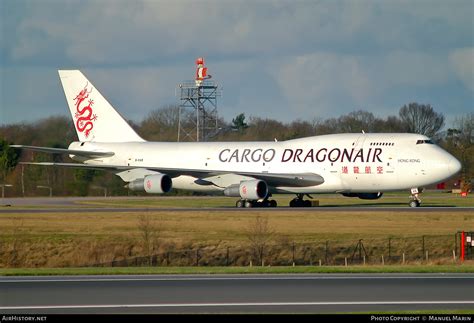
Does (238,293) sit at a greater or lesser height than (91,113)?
lesser

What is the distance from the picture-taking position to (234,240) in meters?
44.0

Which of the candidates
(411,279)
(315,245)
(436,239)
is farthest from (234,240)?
(411,279)

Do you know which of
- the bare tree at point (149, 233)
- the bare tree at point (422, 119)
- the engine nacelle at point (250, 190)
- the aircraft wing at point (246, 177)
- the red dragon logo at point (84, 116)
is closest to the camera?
the bare tree at point (149, 233)

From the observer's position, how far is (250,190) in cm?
5469

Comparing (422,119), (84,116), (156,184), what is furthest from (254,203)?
(422,119)

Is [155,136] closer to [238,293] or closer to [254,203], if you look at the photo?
[254,203]

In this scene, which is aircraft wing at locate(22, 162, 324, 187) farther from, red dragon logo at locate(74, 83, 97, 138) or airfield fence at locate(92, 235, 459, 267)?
airfield fence at locate(92, 235, 459, 267)

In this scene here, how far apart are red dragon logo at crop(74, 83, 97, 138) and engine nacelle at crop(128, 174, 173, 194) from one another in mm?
11416

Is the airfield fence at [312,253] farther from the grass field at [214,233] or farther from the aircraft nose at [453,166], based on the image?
the aircraft nose at [453,166]

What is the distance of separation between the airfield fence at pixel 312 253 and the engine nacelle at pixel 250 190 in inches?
449

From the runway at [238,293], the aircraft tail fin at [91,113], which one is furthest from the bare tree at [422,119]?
the runway at [238,293]

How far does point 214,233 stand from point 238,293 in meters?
26.0

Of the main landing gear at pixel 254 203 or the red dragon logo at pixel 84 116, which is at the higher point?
the red dragon logo at pixel 84 116

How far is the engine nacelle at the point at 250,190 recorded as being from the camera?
54.7 metres
